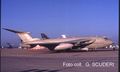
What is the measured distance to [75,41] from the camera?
46.2 metres

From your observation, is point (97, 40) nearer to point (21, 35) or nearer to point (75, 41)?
point (75, 41)

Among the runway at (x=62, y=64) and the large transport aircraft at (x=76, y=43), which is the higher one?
the large transport aircraft at (x=76, y=43)

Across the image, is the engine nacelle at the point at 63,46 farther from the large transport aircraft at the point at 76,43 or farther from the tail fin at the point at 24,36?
the tail fin at the point at 24,36

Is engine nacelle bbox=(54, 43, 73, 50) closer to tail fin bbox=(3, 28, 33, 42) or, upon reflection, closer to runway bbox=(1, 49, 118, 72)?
tail fin bbox=(3, 28, 33, 42)

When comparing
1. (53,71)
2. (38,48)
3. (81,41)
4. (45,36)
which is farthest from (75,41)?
(53,71)

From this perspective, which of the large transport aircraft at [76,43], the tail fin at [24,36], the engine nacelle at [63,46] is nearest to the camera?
the engine nacelle at [63,46]

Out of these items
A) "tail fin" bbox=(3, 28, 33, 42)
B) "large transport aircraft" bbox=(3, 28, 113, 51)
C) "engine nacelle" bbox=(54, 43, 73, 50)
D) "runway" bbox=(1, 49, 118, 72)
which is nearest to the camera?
"runway" bbox=(1, 49, 118, 72)

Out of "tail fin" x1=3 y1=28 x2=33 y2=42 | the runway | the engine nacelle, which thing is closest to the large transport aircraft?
the engine nacelle

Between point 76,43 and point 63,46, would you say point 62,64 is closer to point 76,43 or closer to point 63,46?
point 63,46

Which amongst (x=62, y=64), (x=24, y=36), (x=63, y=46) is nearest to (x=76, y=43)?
(x=63, y=46)

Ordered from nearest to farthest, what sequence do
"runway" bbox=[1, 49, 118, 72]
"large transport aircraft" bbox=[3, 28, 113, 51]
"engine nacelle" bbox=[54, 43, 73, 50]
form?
"runway" bbox=[1, 49, 118, 72], "engine nacelle" bbox=[54, 43, 73, 50], "large transport aircraft" bbox=[3, 28, 113, 51]

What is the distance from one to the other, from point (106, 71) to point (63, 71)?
A: 90.0 inches

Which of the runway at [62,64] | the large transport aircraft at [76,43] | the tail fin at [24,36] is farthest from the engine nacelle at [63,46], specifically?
the runway at [62,64]

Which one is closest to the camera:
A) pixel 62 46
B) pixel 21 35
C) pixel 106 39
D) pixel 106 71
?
pixel 106 71
